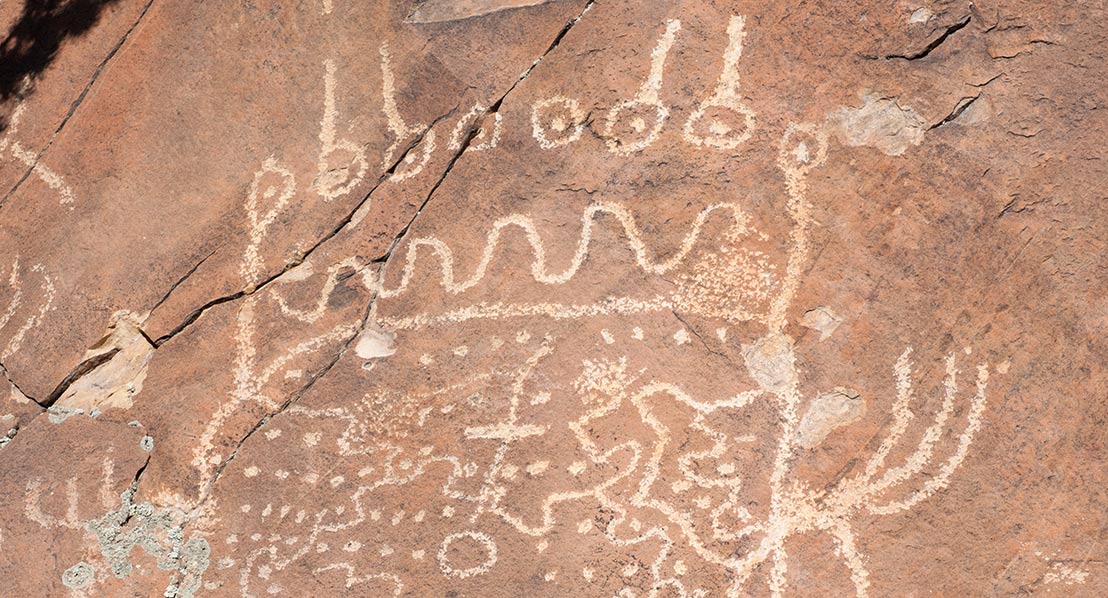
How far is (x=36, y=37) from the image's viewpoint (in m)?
3.30

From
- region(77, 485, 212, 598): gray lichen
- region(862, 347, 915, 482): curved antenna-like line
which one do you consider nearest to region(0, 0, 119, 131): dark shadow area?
region(77, 485, 212, 598): gray lichen

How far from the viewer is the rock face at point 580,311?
266 cm

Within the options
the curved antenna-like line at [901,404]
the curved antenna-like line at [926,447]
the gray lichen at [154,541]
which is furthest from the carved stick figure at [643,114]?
the gray lichen at [154,541]

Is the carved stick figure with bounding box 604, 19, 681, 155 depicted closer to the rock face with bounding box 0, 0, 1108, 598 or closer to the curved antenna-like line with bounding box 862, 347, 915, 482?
the rock face with bounding box 0, 0, 1108, 598

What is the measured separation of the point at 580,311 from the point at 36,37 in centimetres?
223

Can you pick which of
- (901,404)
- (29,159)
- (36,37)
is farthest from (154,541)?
(901,404)

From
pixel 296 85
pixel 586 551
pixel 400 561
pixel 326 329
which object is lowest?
pixel 586 551

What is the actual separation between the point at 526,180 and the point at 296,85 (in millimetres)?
826

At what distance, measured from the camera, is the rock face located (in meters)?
2.66

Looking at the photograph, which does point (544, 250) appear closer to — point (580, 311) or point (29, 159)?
point (580, 311)

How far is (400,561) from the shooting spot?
111 inches

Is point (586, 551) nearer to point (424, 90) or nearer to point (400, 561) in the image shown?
point (400, 561)

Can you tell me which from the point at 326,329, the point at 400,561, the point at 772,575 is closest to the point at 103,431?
the point at 326,329

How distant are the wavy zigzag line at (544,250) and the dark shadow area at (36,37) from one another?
1.50 meters
